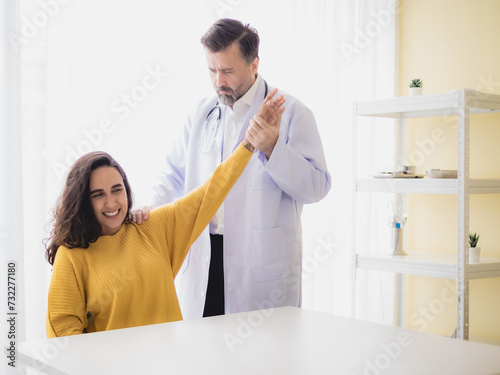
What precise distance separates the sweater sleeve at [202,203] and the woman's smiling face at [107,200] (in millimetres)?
200

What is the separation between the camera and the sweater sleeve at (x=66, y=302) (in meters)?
1.41

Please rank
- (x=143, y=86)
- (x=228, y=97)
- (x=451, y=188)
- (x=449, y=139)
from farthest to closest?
(x=449, y=139), (x=451, y=188), (x=143, y=86), (x=228, y=97)

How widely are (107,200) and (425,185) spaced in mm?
1591

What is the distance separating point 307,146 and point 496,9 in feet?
5.34

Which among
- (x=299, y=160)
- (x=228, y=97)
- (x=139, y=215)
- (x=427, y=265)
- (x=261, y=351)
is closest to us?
(x=261, y=351)

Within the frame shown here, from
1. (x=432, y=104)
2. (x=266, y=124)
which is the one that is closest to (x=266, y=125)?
(x=266, y=124)

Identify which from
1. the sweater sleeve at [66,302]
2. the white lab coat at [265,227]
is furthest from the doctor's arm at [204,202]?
the sweater sleeve at [66,302]

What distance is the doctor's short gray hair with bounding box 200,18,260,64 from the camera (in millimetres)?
1822

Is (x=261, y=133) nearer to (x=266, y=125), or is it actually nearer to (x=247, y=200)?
(x=266, y=125)

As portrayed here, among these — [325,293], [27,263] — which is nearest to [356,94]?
[325,293]

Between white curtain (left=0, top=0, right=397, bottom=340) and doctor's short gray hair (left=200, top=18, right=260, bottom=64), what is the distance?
1.71 feet

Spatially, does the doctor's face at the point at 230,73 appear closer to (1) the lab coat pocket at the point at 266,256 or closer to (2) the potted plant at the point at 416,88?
(1) the lab coat pocket at the point at 266,256

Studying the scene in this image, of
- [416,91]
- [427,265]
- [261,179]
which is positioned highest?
[416,91]

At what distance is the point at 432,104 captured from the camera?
261cm
